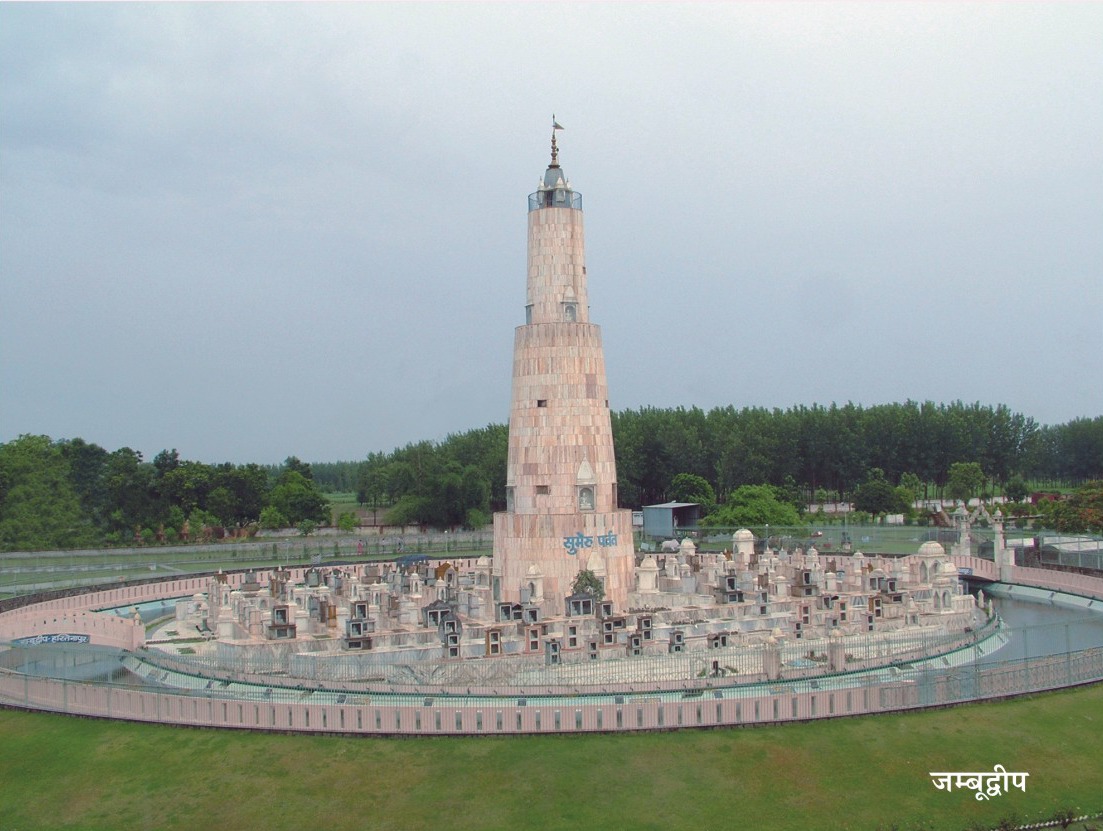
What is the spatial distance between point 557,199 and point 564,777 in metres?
25.5

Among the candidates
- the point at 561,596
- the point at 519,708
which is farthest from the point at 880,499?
the point at 519,708

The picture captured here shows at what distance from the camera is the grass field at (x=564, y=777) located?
2248cm

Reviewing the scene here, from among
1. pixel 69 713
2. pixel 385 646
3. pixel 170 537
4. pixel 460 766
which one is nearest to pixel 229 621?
pixel 385 646

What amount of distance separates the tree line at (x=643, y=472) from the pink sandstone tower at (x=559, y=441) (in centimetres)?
3666

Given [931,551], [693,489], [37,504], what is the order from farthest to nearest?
[693,489]
[37,504]
[931,551]

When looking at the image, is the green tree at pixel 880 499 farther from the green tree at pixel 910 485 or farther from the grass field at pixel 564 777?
the grass field at pixel 564 777

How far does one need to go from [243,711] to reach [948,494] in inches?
3050

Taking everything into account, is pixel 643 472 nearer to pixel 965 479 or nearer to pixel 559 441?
pixel 965 479

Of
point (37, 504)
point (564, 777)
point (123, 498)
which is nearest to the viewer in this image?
point (564, 777)

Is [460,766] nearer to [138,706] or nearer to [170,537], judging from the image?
[138,706]

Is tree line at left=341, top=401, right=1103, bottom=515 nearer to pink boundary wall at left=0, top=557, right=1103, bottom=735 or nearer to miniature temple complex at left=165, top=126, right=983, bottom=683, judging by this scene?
miniature temple complex at left=165, top=126, right=983, bottom=683

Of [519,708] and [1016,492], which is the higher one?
[1016,492]

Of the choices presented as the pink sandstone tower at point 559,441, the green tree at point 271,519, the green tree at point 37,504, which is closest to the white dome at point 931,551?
the pink sandstone tower at point 559,441

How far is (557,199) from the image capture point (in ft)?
142
